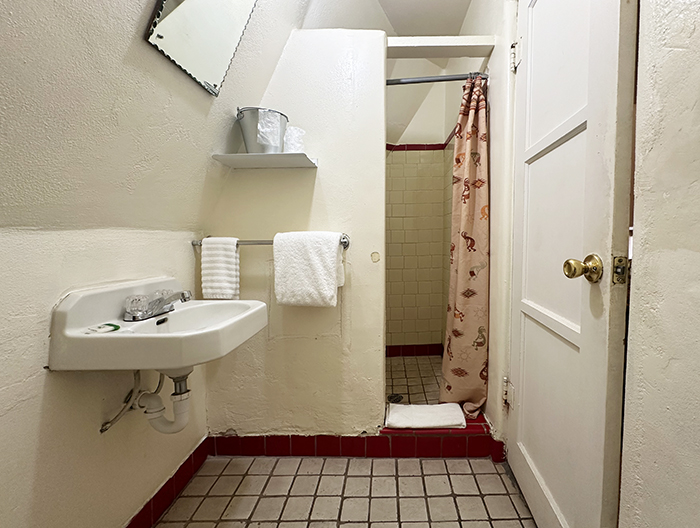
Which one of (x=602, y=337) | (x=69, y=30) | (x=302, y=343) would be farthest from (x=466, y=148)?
(x=69, y=30)

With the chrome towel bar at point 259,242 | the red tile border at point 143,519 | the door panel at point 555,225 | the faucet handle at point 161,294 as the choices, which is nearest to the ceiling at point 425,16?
the door panel at point 555,225

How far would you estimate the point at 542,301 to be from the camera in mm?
1069

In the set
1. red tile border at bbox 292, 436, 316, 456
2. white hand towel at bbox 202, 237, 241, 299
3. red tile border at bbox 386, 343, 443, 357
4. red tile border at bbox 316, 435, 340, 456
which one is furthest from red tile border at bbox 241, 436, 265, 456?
red tile border at bbox 386, 343, 443, 357

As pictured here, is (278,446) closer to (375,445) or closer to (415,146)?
(375,445)

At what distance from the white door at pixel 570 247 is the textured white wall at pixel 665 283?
3.3 inches

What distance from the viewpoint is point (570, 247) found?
896 mm

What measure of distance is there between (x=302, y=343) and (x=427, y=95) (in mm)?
2138

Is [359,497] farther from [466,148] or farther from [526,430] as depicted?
[466,148]

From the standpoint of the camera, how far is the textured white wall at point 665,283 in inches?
20.0

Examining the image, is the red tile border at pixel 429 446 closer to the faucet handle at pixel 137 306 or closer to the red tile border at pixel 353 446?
the red tile border at pixel 353 446

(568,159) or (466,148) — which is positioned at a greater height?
(466,148)

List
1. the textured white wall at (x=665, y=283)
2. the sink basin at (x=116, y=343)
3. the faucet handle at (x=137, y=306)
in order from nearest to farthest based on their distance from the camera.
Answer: the textured white wall at (x=665, y=283) → the sink basin at (x=116, y=343) → the faucet handle at (x=137, y=306)

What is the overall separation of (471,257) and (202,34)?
1.34m

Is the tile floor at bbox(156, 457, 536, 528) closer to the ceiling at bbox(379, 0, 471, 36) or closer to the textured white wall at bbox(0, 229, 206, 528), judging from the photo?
the textured white wall at bbox(0, 229, 206, 528)
